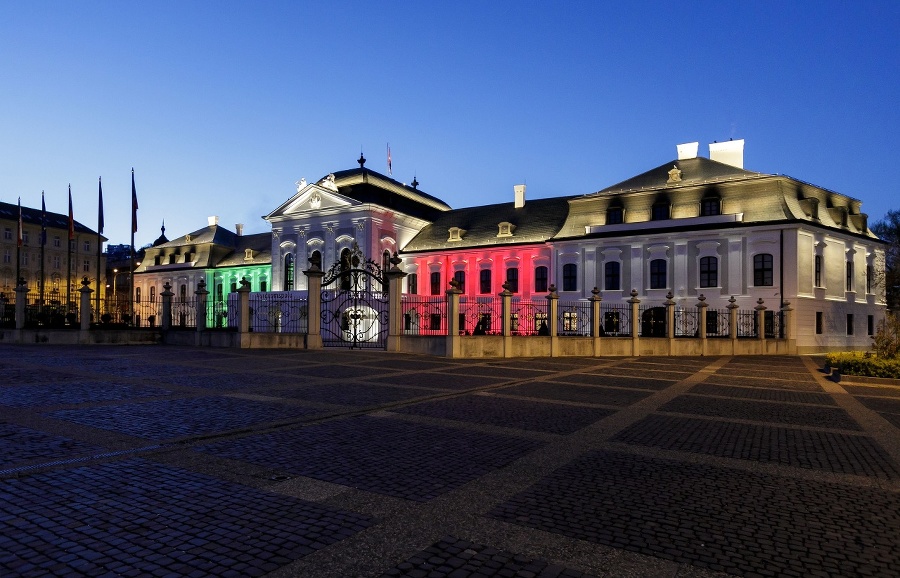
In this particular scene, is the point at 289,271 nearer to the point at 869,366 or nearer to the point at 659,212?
the point at 659,212

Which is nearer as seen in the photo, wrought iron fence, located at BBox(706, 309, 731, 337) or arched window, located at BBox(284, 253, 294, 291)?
wrought iron fence, located at BBox(706, 309, 731, 337)

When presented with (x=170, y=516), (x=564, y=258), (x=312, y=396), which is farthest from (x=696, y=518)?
(x=564, y=258)

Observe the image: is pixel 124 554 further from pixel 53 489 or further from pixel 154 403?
pixel 154 403

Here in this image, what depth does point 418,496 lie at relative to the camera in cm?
473

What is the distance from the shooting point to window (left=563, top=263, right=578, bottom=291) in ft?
132

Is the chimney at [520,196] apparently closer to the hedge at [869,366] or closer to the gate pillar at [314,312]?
the gate pillar at [314,312]

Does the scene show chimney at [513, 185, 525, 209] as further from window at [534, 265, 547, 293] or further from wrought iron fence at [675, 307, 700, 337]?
wrought iron fence at [675, 307, 700, 337]

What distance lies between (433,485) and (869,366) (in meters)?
15.2

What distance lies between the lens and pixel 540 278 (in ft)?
141

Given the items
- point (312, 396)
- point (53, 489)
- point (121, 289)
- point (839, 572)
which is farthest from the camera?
point (121, 289)

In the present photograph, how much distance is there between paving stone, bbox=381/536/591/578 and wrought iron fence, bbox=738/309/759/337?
29.5 meters

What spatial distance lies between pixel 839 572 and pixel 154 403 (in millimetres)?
8648

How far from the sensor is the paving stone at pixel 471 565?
336cm

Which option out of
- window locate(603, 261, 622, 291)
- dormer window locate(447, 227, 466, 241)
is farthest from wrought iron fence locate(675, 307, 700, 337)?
dormer window locate(447, 227, 466, 241)
